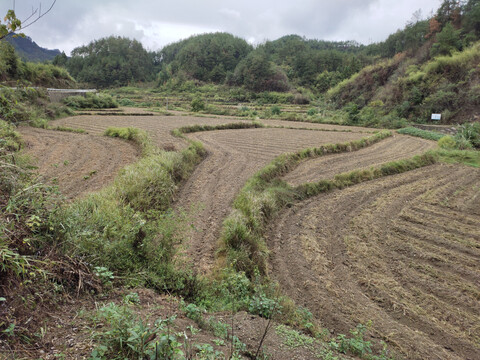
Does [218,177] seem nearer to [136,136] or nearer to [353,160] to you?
[136,136]

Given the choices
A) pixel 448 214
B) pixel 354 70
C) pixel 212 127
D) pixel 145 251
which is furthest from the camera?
pixel 354 70

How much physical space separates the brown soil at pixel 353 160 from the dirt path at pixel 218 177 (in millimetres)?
1569

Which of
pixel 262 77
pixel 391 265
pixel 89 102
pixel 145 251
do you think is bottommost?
pixel 391 265

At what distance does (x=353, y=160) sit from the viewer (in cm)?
1358

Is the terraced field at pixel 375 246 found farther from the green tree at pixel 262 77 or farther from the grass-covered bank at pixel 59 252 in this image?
the green tree at pixel 262 77

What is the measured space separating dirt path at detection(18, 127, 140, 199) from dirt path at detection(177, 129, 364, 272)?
241 cm

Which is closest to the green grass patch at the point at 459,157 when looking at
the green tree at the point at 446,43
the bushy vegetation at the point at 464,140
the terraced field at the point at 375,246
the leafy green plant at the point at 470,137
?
the bushy vegetation at the point at 464,140

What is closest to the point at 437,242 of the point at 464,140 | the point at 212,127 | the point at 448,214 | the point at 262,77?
the point at 448,214

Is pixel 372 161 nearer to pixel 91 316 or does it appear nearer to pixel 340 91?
pixel 91 316

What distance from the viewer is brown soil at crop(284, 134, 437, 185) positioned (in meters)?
10.6

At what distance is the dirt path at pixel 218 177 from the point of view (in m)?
5.66

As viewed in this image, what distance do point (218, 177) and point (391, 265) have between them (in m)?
5.69

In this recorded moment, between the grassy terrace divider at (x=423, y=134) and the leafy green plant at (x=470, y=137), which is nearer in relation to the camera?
the leafy green plant at (x=470, y=137)

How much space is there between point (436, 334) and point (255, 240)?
3.16 m
